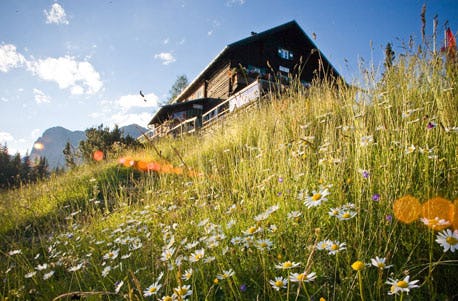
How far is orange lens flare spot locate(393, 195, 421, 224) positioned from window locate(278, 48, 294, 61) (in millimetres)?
19320

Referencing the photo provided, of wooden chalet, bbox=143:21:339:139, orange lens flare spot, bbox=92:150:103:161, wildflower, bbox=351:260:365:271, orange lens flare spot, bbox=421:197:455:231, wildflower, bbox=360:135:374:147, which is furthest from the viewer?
A: wooden chalet, bbox=143:21:339:139

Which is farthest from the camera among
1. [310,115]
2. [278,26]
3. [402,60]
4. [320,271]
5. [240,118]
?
[278,26]

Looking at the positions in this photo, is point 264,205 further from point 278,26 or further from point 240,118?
point 278,26

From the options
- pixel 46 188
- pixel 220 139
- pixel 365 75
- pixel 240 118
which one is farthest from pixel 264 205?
pixel 46 188

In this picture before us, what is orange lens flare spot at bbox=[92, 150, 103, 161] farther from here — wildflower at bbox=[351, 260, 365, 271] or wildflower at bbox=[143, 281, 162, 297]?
wildflower at bbox=[351, 260, 365, 271]

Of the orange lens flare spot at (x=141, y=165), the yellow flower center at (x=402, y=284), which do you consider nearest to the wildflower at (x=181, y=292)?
the yellow flower center at (x=402, y=284)

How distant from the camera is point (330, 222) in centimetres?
150

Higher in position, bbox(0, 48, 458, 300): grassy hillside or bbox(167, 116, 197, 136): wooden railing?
bbox(167, 116, 197, 136): wooden railing

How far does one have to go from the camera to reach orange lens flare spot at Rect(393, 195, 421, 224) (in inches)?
51.5

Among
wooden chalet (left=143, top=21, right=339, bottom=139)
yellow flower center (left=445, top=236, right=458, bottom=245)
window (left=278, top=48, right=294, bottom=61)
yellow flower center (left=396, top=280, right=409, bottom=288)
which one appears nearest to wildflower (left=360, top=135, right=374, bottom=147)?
yellow flower center (left=445, top=236, right=458, bottom=245)

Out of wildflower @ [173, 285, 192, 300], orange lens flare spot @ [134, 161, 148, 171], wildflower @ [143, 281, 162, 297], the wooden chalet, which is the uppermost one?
the wooden chalet

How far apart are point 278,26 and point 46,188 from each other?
1682cm

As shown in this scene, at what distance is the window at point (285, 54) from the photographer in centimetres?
1927

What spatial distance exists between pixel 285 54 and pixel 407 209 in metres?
19.8
